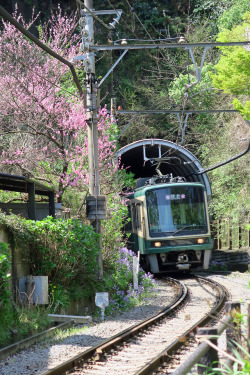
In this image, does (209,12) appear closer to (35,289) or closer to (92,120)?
(92,120)

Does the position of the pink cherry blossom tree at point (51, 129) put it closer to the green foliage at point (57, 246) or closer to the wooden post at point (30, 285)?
the green foliage at point (57, 246)

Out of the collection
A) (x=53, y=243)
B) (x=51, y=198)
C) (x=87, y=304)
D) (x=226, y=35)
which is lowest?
(x=87, y=304)

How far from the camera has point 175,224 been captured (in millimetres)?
18734

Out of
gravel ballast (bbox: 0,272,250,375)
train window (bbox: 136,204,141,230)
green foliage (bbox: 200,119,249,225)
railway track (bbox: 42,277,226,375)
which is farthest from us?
green foliage (bbox: 200,119,249,225)

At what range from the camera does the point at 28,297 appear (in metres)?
10.1

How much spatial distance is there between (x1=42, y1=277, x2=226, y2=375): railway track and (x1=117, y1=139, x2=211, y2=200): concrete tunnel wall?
10.8m

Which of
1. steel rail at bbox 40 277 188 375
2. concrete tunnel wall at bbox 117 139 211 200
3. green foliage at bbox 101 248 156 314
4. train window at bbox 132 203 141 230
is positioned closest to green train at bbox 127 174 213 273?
train window at bbox 132 203 141 230

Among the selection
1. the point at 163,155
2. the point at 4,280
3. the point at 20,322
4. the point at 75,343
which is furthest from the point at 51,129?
the point at 163,155

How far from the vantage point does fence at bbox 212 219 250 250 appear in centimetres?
2345

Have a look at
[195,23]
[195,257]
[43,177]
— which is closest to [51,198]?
[43,177]

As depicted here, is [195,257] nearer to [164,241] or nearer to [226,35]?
[164,241]

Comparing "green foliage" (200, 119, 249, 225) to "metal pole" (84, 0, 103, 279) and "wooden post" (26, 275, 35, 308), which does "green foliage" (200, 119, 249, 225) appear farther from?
"wooden post" (26, 275, 35, 308)

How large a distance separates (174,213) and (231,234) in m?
7.35

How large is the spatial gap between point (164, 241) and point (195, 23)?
19969 mm
